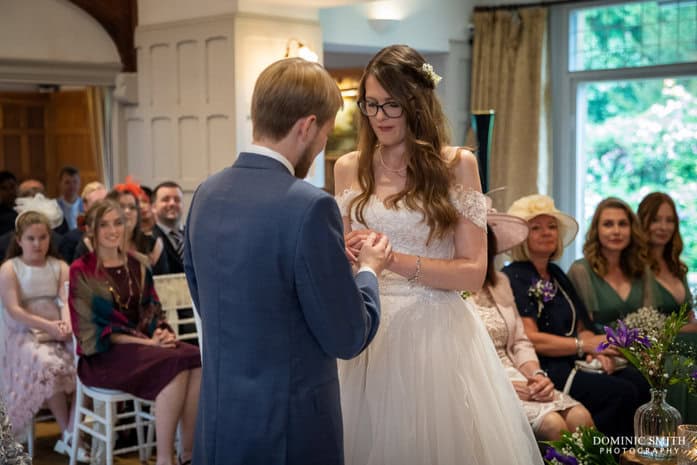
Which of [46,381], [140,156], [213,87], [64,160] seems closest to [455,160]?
[46,381]

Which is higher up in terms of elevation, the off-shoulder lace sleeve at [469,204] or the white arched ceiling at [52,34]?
the white arched ceiling at [52,34]

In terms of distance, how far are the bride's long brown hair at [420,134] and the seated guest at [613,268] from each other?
2093 mm

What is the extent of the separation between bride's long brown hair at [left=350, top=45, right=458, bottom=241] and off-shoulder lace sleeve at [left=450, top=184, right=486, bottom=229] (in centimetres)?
2

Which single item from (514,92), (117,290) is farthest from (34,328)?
(514,92)

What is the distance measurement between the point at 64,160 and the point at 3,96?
91 cm

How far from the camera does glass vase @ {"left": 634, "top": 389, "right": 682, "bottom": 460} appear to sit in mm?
2635

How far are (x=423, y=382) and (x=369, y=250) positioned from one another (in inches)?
19.7

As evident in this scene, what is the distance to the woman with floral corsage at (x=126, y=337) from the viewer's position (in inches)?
165

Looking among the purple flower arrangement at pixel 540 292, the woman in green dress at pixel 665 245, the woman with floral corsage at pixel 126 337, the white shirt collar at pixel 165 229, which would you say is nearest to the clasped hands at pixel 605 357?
the purple flower arrangement at pixel 540 292

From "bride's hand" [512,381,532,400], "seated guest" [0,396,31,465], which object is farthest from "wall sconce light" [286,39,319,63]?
"seated guest" [0,396,31,465]

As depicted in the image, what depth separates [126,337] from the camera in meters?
4.35

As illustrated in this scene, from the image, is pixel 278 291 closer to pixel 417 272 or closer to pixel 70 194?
pixel 417 272

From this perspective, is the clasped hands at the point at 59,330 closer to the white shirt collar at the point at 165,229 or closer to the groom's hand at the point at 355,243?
the white shirt collar at the point at 165,229

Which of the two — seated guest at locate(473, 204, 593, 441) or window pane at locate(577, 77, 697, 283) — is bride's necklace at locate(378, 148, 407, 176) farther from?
window pane at locate(577, 77, 697, 283)
